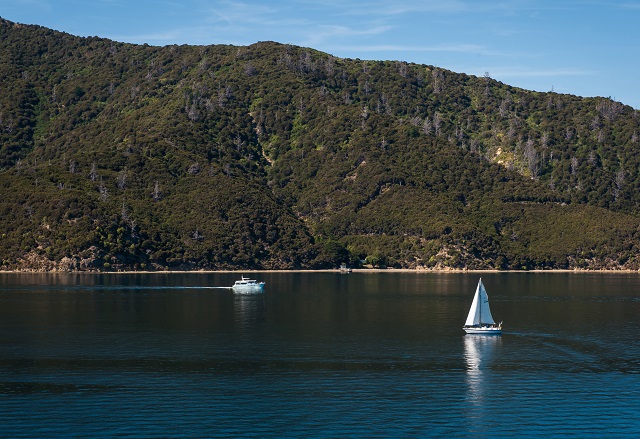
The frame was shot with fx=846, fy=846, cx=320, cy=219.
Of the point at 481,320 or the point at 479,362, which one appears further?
the point at 481,320

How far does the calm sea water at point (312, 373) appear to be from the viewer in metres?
70.8

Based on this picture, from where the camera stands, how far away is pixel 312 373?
9250 cm

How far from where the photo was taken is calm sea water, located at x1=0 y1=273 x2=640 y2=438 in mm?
70812

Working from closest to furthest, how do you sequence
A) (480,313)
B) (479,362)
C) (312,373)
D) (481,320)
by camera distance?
1. (312,373)
2. (479,362)
3. (481,320)
4. (480,313)

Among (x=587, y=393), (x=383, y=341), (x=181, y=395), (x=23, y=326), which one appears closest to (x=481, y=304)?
(x=383, y=341)

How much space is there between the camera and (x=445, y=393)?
82.9m

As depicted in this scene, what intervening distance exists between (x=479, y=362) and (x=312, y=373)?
70.3 feet

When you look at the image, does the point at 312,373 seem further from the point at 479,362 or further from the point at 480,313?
the point at 480,313

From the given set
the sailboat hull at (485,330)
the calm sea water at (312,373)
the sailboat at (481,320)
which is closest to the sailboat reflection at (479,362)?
the calm sea water at (312,373)

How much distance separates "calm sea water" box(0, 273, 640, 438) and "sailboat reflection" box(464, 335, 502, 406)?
11.2 inches

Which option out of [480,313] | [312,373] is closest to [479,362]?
[312,373]

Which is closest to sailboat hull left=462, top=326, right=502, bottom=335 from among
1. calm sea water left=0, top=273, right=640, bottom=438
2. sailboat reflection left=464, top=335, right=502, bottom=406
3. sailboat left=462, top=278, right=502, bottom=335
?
sailboat left=462, top=278, right=502, bottom=335

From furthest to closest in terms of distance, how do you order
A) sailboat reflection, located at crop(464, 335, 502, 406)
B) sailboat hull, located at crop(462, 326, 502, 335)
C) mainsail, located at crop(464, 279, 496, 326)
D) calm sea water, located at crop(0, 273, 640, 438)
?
mainsail, located at crop(464, 279, 496, 326), sailboat hull, located at crop(462, 326, 502, 335), sailboat reflection, located at crop(464, 335, 502, 406), calm sea water, located at crop(0, 273, 640, 438)

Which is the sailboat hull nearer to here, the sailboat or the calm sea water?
the sailboat
